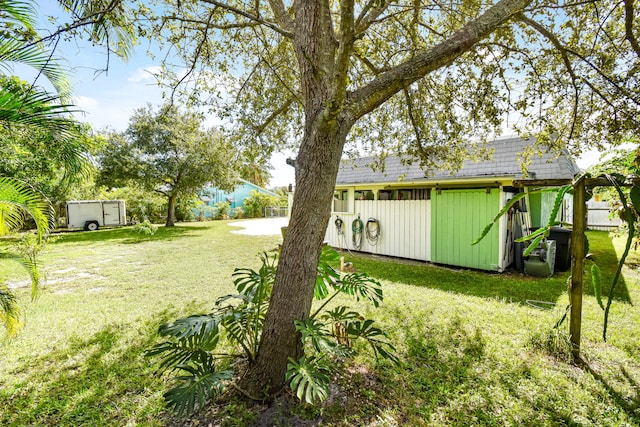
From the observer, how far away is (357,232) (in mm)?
8617

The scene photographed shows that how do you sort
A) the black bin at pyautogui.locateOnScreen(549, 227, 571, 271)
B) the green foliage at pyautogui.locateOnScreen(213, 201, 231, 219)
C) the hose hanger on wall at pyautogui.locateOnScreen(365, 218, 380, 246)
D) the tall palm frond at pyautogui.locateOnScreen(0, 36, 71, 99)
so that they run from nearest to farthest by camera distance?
the tall palm frond at pyautogui.locateOnScreen(0, 36, 71, 99) → the black bin at pyautogui.locateOnScreen(549, 227, 571, 271) → the hose hanger on wall at pyautogui.locateOnScreen(365, 218, 380, 246) → the green foliage at pyautogui.locateOnScreen(213, 201, 231, 219)

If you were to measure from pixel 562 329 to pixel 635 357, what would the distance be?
0.66m

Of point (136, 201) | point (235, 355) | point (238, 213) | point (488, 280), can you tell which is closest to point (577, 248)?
point (235, 355)

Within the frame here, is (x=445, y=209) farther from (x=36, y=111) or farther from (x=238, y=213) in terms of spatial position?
(x=238, y=213)

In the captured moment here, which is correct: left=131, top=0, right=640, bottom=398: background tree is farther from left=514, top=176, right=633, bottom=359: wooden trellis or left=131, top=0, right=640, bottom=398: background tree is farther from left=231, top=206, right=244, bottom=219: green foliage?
left=231, top=206, right=244, bottom=219: green foliage

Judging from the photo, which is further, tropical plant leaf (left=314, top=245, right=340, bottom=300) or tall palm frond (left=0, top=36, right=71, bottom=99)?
tropical plant leaf (left=314, top=245, right=340, bottom=300)

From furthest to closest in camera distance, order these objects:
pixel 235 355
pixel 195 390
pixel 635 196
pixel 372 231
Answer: pixel 372 231, pixel 235 355, pixel 635 196, pixel 195 390

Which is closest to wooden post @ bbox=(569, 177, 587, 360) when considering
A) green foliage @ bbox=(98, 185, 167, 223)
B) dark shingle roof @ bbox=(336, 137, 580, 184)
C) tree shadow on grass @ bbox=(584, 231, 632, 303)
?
dark shingle roof @ bbox=(336, 137, 580, 184)

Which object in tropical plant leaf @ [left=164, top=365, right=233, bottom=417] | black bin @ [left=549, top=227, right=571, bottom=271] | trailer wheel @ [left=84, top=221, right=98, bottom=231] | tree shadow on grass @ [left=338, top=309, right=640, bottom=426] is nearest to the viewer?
tropical plant leaf @ [left=164, top=365, right=233, bottom=417]

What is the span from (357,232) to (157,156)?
12.3 m

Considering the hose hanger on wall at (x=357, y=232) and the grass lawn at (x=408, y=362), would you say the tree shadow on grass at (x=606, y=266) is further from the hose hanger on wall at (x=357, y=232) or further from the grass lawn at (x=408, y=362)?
the hose hanger on wall at (x=357, y=232)

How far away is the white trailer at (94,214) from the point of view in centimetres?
1485

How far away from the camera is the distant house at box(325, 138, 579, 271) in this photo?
20.3 ft

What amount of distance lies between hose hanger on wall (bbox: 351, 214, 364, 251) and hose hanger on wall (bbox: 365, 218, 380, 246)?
0.22m
